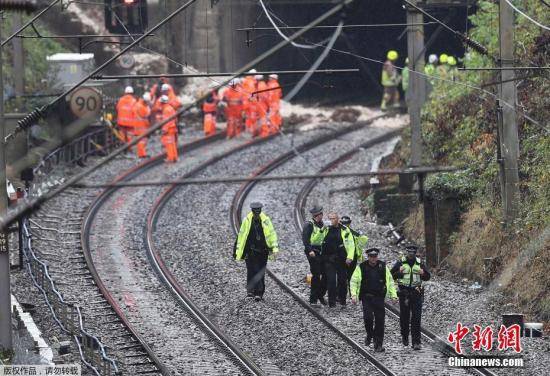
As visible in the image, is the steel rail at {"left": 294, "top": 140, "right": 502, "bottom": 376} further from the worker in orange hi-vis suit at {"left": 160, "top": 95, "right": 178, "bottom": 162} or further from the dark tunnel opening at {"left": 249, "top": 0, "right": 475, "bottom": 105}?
the dark tunnel opening at {"left": 249, "top": 0, "right": 475, "bottom": 105}

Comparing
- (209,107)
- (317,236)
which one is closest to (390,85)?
(209,107)

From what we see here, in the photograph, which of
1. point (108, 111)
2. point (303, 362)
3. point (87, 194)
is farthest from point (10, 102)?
point (303, 362)

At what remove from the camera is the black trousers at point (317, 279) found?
19891 mm

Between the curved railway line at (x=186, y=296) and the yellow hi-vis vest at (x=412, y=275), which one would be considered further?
the yellow hi-vis vest at (x=412, y=275)

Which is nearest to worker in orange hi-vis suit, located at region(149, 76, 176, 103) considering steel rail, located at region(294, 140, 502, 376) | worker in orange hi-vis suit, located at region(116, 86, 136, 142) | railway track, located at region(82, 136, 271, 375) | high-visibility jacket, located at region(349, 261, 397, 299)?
worker in orange hi-vis suit, located at region(116, 86, 136, 142)

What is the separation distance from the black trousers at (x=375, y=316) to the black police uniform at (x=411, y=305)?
28 centimetres

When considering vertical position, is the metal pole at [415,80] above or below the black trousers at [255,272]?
above

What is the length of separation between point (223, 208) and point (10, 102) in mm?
7671

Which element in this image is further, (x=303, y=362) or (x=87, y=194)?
(x=87, y=194)

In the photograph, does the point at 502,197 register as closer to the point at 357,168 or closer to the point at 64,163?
the point at 357,168

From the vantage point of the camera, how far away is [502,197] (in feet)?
69.9

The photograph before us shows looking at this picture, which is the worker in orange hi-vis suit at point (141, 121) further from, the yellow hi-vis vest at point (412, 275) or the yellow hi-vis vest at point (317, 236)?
the yellow hi-vis vest at point (412, 275)

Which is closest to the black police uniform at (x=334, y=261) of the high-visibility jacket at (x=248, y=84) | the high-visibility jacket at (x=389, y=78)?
the high-visibility jacket at (x=248, y=84)

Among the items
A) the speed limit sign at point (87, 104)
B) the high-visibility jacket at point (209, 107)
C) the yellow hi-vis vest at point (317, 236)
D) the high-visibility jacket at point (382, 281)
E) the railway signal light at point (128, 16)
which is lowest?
the high-visibility jacket at point (382, 281)
